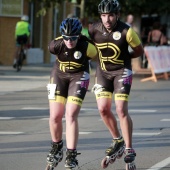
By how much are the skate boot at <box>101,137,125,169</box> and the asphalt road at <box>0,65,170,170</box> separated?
14cm

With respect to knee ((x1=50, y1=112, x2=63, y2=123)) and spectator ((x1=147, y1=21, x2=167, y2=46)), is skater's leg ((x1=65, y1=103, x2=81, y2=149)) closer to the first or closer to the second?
knee ((x1=50, y1=112, x2=63, y2=123))

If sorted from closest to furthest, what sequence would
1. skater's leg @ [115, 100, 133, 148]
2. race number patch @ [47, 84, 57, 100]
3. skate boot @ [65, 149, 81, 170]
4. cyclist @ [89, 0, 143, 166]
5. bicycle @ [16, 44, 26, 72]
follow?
skate boot @ [65, 149, 81, 170] < race number patch @ [47, 84, 57, 100] < skater's leg @ [115, 100, 133, 148] < cyclist @ [89, 0, 143, 166] < bicycle @ [16, 44, 26, 72]

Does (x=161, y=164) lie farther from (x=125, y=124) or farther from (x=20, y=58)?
(x=20, y=58)

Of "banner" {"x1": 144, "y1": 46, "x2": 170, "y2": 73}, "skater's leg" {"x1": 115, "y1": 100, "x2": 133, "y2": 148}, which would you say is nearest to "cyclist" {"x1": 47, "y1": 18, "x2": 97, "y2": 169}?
"skater's leg" {"x1": 115, "y1": 100, "x2": 133, "y2": 148}

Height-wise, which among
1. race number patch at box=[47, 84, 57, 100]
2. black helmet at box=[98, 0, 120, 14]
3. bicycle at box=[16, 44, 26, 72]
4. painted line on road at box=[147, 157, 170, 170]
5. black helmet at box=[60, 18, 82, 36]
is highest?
black helmet at box=[98, 0, 120, 14]

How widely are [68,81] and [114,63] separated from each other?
68 cm

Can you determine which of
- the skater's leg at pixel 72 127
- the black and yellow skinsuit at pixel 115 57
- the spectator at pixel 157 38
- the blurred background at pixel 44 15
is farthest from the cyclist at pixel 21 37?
the skater's leg at pixel 72 127

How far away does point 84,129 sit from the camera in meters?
12.9

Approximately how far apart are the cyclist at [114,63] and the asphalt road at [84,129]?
58 cm

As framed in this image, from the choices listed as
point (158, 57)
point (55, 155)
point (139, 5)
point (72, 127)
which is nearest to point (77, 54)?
point (72, 127)

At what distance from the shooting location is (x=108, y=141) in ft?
37.8

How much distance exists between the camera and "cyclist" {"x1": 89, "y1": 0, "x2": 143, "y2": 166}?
9.09m

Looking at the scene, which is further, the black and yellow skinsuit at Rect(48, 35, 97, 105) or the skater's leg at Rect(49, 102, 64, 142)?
the black and yellow skinsuit at Rect(48, 35, 97, 105)

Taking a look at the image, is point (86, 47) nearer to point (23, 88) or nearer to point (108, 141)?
point (108, 141)
